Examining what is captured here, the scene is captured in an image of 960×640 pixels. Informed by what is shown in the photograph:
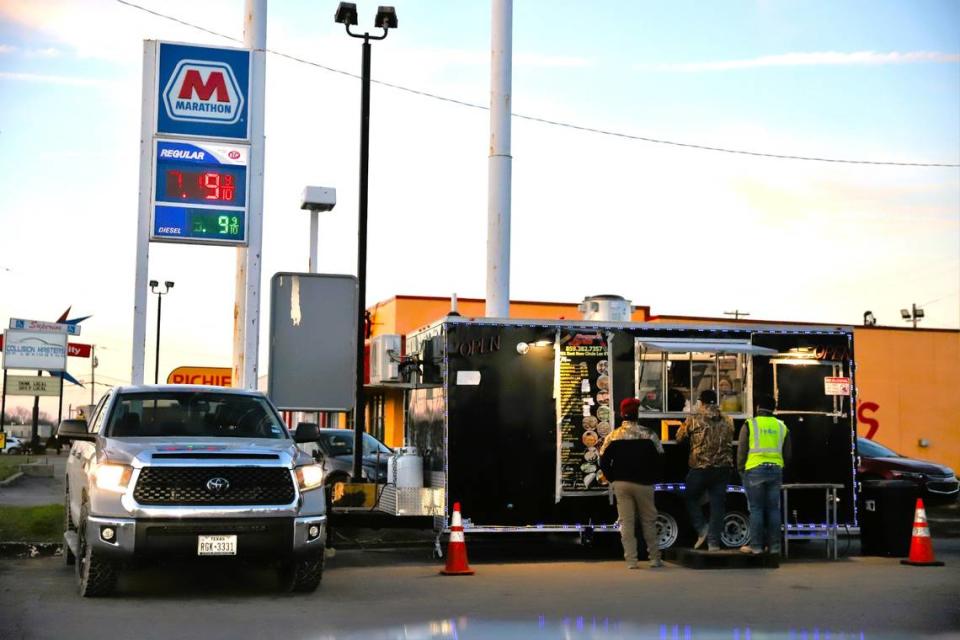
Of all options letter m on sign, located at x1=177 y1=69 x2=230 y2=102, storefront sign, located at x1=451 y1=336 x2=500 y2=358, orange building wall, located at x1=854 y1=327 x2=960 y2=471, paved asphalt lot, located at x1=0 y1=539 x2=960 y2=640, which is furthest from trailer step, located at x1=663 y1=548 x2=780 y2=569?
orange building wall, located at x1=854 y1=327 x2=960 y2=471

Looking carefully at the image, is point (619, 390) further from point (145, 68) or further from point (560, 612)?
point (145, 68)

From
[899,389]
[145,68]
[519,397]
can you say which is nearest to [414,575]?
[519,397]

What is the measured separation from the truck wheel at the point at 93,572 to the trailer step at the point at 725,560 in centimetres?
652

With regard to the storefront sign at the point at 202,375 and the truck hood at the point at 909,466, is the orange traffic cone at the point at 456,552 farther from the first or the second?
the storefront sign at the point at 202,375

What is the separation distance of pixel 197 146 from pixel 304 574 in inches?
317

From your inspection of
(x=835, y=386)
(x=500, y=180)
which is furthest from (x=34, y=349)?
(x=835, y=386)

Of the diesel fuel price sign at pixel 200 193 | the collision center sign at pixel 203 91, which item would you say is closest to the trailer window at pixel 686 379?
the diesel fuel price sign at pixel 200 193

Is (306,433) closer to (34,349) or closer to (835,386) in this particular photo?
(835,386)

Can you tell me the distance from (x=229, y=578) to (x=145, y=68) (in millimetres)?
8017

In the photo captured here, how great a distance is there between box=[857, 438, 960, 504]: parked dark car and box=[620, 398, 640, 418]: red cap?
9846 millimetres

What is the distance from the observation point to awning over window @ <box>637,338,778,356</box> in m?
15.2

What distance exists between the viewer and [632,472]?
1419 centimetres

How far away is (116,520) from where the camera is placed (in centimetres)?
1088

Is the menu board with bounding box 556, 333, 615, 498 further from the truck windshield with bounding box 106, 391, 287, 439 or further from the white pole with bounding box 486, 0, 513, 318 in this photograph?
the white pole with bounding box 486, 0, 513, 318
